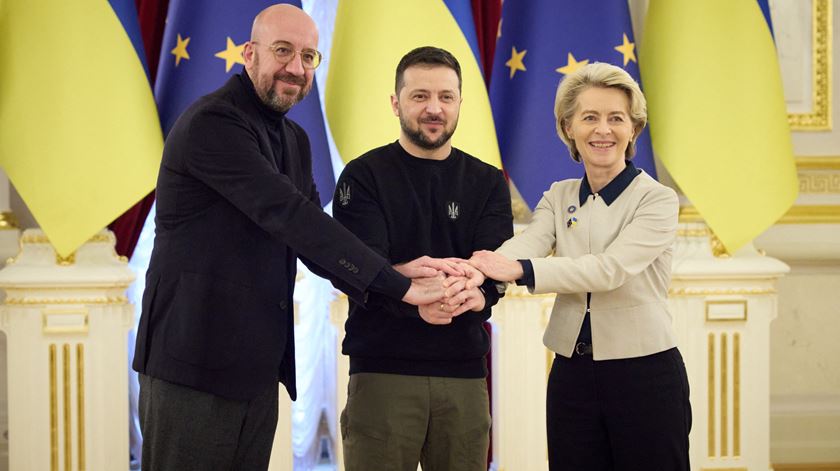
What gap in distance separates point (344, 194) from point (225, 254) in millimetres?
360

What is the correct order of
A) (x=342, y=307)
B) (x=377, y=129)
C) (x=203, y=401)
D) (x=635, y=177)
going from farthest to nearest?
(x=342, y=307), (x=377, y=129), (x=635, y=177), (x=203, y=401)

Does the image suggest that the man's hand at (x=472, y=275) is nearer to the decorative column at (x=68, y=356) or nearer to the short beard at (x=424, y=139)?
the short beard at (x=424, y=139)

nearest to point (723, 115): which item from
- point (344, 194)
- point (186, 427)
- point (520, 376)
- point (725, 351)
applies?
point (725, 351)

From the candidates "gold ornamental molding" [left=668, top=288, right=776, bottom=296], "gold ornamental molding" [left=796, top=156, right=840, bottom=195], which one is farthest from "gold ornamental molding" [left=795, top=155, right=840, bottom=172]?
"gold ornamental molding" [left=668, top=288, right=776, bottom=296]

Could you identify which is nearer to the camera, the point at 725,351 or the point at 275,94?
the point at 275,94

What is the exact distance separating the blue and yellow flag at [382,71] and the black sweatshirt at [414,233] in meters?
0.99

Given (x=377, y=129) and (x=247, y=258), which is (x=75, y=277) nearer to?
(x=377, y=129)

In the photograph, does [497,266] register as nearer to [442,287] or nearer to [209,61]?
[442,287]

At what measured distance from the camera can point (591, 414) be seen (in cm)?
207

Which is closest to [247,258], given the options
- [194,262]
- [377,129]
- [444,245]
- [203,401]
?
[194,262]

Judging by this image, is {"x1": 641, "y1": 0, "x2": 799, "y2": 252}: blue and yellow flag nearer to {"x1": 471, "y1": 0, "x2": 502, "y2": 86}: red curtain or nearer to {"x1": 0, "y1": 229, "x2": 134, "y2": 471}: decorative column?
{"x1": 471, "y1": 0, "x2": 502, "y2": 86}: red curtain

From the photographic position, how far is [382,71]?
3289mm

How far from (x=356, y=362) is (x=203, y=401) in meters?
0.41

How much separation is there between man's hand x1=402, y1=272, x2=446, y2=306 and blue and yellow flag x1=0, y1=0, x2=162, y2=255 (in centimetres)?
144
